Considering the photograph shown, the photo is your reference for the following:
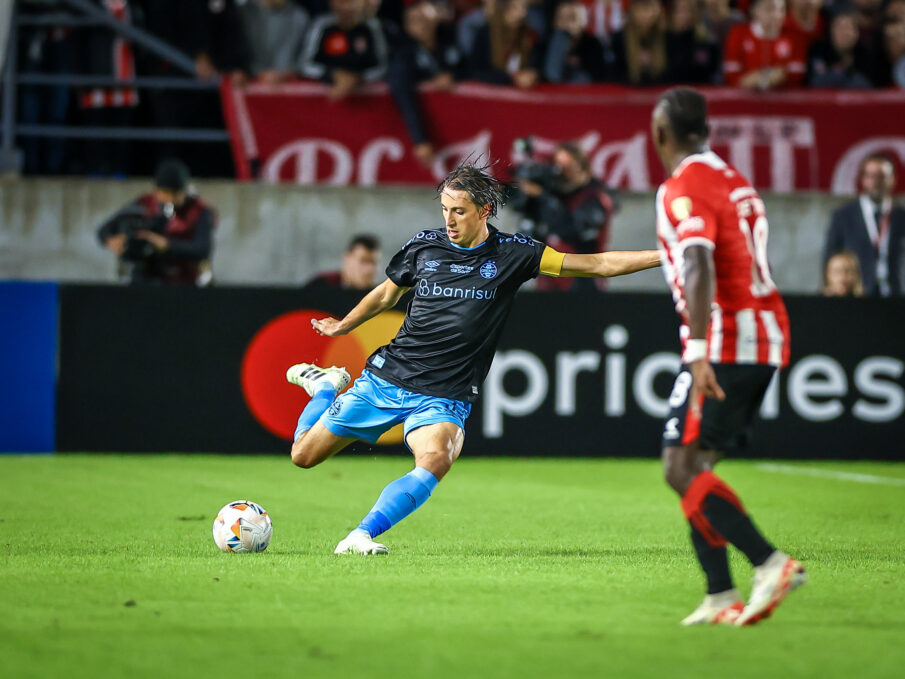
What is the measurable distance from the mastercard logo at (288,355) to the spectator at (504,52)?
3.60 metres

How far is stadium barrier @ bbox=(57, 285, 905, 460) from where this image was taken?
40.7 ft

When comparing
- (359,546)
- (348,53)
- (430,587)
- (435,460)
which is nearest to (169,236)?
(348,53)

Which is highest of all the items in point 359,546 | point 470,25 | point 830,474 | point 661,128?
point 470,25

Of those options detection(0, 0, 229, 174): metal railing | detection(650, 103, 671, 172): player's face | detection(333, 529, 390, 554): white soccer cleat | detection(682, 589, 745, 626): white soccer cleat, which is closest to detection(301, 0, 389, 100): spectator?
detection(0, 0, 229, 174): metal railing

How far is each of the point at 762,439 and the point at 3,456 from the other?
646 cm

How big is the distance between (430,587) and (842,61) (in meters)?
11.0

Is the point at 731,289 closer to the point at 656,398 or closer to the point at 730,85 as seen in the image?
the point at 656,398

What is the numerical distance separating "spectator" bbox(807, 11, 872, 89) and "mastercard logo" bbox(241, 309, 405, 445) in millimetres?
→ 5732

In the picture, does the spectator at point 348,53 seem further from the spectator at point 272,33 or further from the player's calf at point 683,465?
the player's calf at point 683,465

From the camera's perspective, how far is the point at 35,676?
14.0 ft

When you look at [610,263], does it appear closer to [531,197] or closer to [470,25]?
[531,197]

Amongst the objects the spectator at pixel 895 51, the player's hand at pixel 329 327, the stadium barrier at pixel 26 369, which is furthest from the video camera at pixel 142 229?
the spectator at pixel 895 51

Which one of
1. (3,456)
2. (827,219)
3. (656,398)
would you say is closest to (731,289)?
(656,398)

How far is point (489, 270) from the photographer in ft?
24.2
